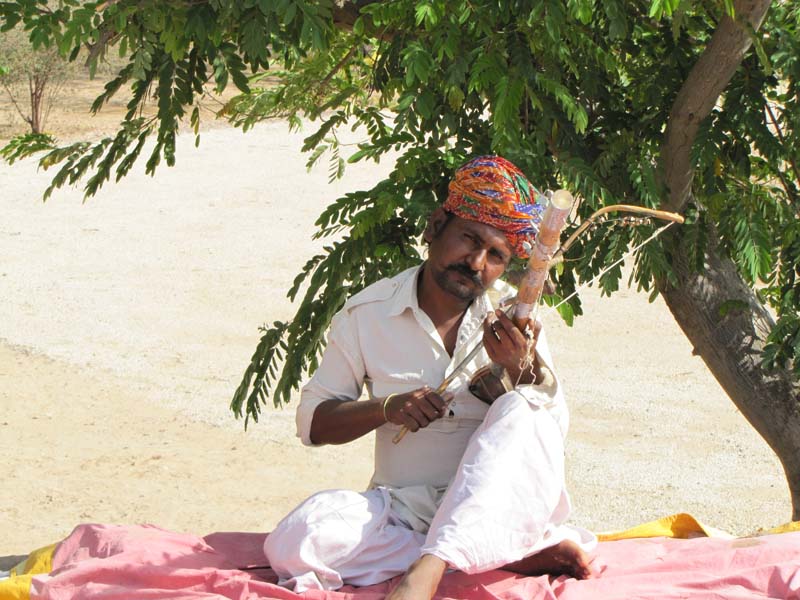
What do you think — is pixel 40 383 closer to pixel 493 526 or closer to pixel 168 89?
pixel 168 89

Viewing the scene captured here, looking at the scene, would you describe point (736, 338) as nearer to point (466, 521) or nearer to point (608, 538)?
point (608, 538)

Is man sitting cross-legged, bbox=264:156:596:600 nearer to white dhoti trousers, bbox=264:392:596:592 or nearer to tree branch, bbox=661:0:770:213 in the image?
white dhoti trousers, bbox=264:392:596:592

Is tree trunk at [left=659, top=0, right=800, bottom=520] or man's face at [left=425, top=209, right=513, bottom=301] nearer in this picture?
man's face at [left=425, top=209, right=513, bottom=301]

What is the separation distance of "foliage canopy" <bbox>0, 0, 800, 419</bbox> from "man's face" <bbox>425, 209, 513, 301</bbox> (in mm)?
412

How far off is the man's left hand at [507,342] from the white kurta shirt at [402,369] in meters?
0.22

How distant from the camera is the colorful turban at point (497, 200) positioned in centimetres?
340

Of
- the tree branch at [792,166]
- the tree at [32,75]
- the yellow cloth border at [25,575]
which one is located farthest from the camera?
the tree at [32,75]

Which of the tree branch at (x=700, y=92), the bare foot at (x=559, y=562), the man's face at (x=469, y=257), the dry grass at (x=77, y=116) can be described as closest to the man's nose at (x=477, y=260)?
the man's face at (x=469, y=257)

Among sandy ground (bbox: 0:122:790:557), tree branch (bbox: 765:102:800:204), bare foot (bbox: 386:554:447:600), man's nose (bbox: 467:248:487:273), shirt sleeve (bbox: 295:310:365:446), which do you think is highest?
tree branch (bbox: 765:102:800:204)

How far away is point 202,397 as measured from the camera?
308 inches

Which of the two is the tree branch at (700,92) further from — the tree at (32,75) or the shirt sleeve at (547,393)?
the tree at (32,75)

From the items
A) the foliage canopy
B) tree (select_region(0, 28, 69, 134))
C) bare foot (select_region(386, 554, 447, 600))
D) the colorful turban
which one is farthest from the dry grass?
bare foot (select_region(386, 554, 447, 600))

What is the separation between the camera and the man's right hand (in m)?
3.21

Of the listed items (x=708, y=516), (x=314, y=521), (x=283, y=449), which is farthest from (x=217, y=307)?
(x=314, y=521)
